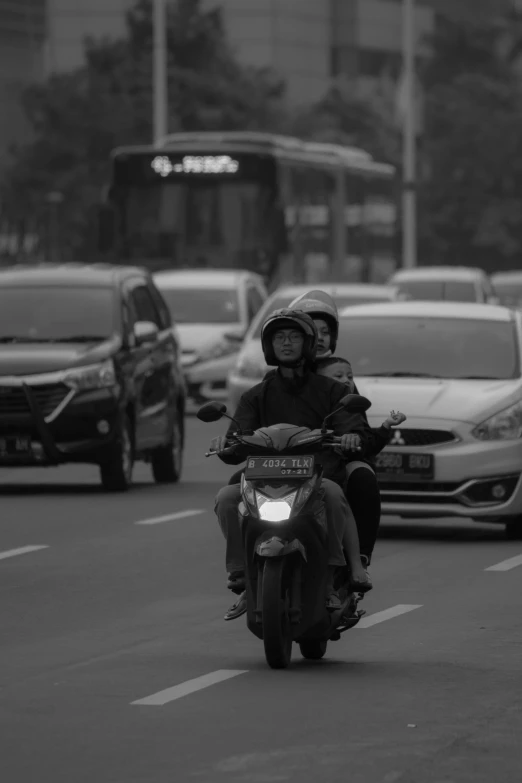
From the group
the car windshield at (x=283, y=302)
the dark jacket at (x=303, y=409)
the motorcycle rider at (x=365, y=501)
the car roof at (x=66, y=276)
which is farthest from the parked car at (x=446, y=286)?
the dark jacket at (x=303, y=409)

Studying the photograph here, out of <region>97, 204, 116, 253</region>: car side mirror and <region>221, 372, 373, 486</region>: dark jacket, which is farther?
<region>97, 204, 116, 253</region>: car side mirror

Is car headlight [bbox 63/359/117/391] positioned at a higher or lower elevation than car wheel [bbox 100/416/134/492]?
higher

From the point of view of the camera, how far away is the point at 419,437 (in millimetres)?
15219

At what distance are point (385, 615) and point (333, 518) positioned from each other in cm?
188

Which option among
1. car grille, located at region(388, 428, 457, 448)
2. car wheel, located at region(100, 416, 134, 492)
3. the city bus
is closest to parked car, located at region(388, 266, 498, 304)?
the city bus

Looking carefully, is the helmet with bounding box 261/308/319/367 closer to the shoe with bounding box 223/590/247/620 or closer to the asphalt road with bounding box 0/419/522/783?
the shoe with bounding box 223/590/247/620

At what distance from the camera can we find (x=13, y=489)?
1983cm

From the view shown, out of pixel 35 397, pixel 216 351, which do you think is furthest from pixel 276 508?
pixel 216 351

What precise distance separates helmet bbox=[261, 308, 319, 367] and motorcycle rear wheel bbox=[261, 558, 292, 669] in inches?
33.3

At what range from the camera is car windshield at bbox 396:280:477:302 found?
107 feet

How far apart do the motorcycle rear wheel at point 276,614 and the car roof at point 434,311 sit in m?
7.32

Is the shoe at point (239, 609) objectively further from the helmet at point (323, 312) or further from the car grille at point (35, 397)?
the car grille at point (35, 397)

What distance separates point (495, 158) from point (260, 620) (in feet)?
205

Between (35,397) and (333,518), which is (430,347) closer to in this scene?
(35,397)
